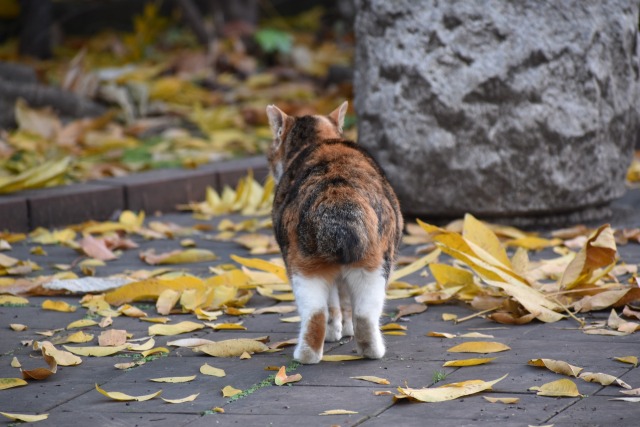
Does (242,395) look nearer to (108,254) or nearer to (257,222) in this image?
(108,254)

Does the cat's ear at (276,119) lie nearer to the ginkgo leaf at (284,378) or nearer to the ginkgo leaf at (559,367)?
the ginkgo leaf at (284,378)

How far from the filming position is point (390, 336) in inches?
168

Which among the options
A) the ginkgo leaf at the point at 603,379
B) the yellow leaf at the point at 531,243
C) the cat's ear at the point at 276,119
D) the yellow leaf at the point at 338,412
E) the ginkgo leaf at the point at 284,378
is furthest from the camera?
the yellow leaf at the point at 531,243

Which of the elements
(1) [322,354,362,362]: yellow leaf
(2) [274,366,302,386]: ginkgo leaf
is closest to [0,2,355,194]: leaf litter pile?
(1) [322,354,362,362]: yellow leaf

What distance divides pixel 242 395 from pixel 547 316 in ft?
4.95

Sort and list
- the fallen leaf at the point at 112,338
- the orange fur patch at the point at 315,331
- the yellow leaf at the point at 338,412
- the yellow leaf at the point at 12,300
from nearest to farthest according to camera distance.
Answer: the yellow leaf at the point at 338,412
the orange fur patch at the point at 315,331
the fallen leaf at the point at 112,338
the yellow leaf at the point at 12,300

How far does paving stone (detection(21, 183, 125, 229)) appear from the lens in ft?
22.6

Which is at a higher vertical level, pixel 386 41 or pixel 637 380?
pixel 386 41

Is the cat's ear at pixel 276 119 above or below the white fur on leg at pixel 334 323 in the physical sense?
above

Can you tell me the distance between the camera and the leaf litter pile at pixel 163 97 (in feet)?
28.0

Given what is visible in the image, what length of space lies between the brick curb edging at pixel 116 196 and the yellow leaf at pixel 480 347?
3792 mm

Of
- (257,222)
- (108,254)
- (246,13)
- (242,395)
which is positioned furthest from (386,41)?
(246,13)

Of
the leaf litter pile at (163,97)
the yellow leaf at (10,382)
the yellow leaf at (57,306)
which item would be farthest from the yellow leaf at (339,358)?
the leaf litter pile at (163,97)

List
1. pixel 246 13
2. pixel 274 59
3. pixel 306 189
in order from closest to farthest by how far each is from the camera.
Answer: pixel 306 189, pixel 274 59, pixel 246 13
